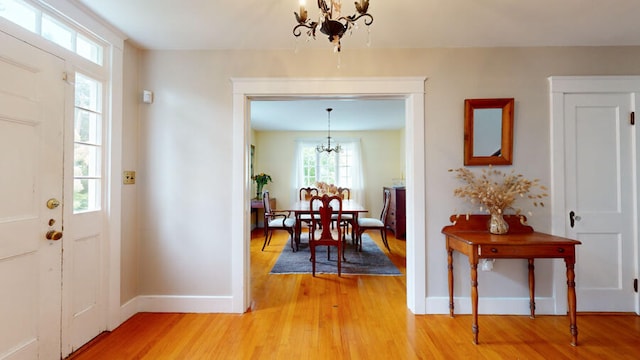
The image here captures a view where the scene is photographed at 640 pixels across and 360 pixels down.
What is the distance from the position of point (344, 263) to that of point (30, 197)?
319 cm

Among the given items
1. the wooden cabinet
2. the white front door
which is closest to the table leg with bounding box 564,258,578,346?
the wooden cabinet

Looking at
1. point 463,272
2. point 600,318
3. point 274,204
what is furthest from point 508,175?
point 274,204

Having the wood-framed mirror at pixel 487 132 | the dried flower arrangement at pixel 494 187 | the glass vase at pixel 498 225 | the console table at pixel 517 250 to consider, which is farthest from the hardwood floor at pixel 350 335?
the wood-framed mirror at pixel 487 132

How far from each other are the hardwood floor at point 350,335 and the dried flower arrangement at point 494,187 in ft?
3.12

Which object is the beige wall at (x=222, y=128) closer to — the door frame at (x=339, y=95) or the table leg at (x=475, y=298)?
the door frame at (x=339, y=95)

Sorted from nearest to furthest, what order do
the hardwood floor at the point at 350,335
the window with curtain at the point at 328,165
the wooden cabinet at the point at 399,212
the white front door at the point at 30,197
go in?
the white front door at the point at 30,197 → the hardwood floor at the point at 350,335 → the wooden cabinet at the point at 399,212 → the window with curtain at the point at 328,165

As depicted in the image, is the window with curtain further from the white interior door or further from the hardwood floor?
the white interior door

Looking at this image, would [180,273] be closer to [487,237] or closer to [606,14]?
[487,237]

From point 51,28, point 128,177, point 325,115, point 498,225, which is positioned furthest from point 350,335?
point 325,115

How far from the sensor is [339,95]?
244 cm

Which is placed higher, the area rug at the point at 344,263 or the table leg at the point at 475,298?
the table leg at the point at 475,298

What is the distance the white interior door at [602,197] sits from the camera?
2363 millimetres

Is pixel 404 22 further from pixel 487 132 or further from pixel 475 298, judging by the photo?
pixel 475 298

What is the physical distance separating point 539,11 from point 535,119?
87 cm
